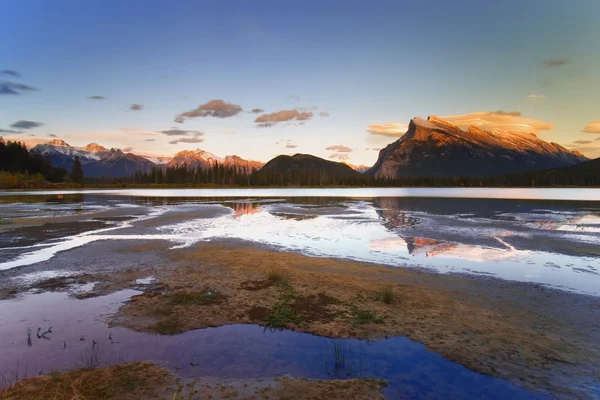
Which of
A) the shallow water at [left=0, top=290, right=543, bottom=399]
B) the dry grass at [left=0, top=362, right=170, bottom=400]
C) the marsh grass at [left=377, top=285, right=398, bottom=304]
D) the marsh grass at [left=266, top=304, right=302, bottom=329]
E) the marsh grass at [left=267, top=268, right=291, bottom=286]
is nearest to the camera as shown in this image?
the dry grass at [left=0, top=362, right=170, bottom=400]

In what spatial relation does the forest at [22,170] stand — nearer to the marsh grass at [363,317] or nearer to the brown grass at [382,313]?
the brown grass at [382,313]

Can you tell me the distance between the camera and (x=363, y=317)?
10.6 meters

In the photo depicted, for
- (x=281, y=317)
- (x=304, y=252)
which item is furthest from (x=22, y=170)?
(x=281, y=317)

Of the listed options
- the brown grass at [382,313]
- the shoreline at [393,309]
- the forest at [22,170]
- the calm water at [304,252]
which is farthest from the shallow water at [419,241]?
the forest at [22,170]

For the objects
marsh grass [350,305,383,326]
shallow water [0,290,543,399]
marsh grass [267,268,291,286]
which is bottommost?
shallow water [0,290,543,399]

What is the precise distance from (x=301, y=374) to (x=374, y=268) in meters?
9.96

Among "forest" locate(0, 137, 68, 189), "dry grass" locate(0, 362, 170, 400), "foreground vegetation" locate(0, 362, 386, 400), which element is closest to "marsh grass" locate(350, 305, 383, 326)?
"foreground vegetation" locate(0, 362, 386, 400)

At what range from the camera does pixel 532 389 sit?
22.9 feet

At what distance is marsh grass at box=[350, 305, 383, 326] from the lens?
1034 centimetres

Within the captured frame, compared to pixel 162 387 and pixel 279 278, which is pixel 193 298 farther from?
pixel 162 387

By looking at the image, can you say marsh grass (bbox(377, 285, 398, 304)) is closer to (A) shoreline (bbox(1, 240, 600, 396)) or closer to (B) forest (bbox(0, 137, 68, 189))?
(A) shoreline (bbox(1, 240, 600, 396))

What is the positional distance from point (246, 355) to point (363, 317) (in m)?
3.82

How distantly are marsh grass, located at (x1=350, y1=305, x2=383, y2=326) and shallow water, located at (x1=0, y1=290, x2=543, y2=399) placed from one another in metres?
1.09

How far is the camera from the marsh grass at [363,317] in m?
10.3
